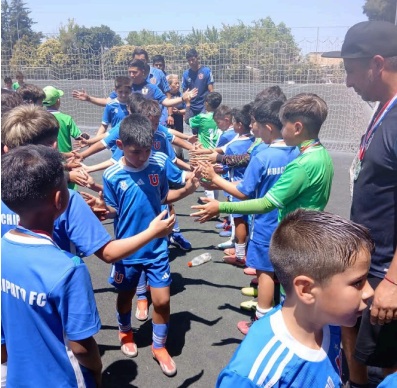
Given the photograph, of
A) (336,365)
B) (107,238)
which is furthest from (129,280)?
(336,365)

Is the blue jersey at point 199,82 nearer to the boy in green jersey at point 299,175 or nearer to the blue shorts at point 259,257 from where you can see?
the blue shorts at point 259,257

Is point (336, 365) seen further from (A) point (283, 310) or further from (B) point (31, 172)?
(B) point (31, 172)

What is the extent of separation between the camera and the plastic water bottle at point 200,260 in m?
5.45

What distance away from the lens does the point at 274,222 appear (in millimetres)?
3887

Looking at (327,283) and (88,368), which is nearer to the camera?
(327,283)

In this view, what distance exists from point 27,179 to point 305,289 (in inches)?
45.3

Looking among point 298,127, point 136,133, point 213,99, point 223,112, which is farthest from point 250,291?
point 213,99

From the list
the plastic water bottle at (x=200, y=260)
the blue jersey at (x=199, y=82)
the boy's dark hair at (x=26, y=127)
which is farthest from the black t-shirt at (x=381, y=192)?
the blue jersey at (x=199, y=82)

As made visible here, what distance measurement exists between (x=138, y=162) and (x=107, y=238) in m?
1.25

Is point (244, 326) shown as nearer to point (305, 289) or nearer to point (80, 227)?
point (80, 227)

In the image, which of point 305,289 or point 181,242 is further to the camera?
point 181,242

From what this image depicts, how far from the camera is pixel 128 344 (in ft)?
12.3

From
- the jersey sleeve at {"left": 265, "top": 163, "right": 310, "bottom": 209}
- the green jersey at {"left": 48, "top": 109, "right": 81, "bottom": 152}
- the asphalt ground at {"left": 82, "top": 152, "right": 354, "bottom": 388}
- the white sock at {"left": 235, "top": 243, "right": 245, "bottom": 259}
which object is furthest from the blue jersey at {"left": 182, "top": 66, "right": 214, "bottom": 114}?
the jersey sleeve at {"left": 265, "top": 163, "right": 310, "bottom": 209}

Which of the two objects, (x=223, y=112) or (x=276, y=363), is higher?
(x=223, y=112)
